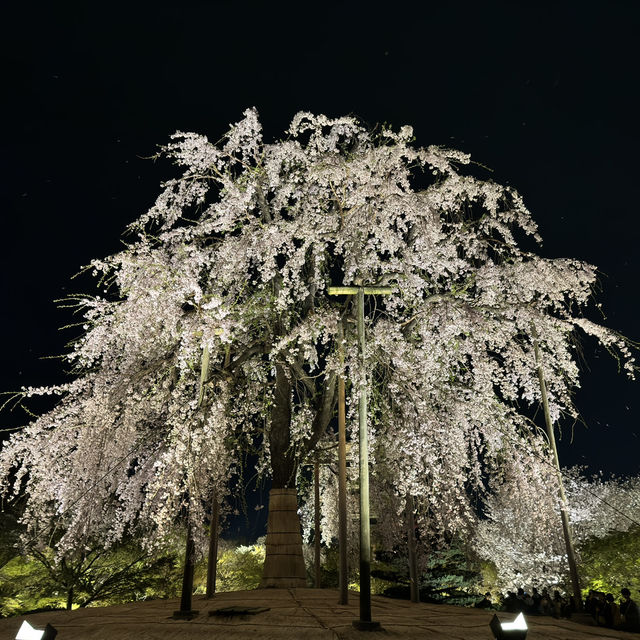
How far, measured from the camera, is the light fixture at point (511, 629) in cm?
645

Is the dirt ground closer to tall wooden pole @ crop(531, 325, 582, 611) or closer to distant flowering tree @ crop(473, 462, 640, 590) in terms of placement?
tall wooden pole @ crop(531, 325, 582, 611)

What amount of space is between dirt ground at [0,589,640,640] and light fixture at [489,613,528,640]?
0.78 m

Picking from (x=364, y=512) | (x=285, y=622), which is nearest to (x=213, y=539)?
(x=285, y=622)

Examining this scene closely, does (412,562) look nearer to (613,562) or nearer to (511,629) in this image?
(511,629)

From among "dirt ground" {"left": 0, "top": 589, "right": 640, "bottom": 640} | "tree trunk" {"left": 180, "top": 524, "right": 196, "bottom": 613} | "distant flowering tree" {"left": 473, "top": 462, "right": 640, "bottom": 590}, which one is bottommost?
"dirt ground" {"left": 0, "top": 589, "right": 640, "bottom": 640}

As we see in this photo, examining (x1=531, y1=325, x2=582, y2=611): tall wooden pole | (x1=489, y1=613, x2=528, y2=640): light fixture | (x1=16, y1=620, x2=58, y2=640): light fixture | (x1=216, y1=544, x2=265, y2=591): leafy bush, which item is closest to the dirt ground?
(x1=489, y1=613, x2=528, y2=640): light fixture

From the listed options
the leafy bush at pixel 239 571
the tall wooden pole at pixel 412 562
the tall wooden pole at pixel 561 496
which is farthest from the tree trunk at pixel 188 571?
the leafy bush at pixel 239 571

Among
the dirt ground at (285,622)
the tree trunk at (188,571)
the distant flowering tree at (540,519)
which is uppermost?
the distant flowering tree at (540,519)

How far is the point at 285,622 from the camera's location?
908 centimetres

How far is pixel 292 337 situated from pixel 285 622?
5.52m

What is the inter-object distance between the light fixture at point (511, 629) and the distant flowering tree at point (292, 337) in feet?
13.4

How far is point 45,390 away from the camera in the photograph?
11.7 m

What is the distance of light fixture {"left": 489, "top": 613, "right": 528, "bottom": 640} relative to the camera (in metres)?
6.45

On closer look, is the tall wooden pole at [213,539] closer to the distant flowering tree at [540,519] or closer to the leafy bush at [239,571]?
the distant flowering tree at [540,519]
